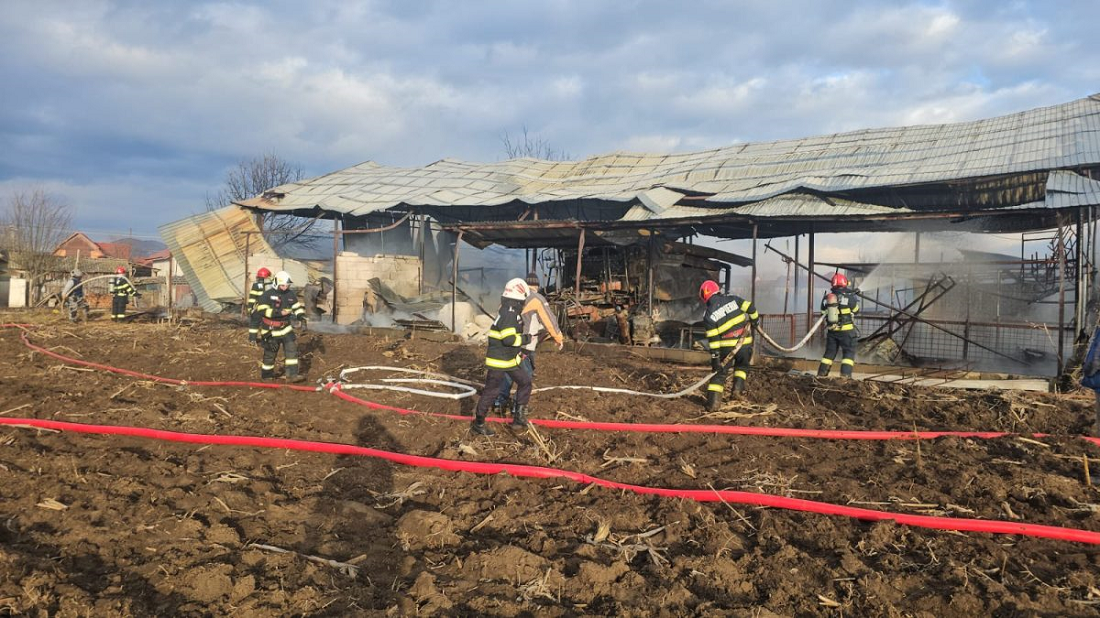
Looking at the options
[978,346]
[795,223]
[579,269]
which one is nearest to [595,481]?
[579,269]

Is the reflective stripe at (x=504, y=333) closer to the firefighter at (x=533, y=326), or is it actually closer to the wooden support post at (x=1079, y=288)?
the firefighter at (x=533, y=326)

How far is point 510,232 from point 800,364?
7.70m

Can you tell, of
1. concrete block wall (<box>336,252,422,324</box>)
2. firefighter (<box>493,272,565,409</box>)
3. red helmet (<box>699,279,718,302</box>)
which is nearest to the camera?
firefighter (<box>493,272,565,409</box>)

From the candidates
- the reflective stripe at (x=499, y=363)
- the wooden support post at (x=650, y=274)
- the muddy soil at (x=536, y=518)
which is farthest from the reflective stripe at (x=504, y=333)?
the wooden support post at (x=650, y=274)

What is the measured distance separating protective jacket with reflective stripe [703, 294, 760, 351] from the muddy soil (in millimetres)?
822

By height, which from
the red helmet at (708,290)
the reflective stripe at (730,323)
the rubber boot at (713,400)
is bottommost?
the rubber boot at (713,400)

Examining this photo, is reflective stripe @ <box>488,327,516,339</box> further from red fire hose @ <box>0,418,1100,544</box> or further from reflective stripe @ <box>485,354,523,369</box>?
red fire hose @ <box>0,418,1100,544</box>

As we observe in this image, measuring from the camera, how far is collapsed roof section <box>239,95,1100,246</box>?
40.6 feet

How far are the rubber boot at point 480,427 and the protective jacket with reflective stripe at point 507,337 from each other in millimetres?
559

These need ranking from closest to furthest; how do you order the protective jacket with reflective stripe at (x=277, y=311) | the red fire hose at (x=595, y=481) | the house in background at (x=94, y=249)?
the red fire hose at (x=595, y=481) < the protective jacket with reflective stripe at (x=277, y=311) < the house in background at (x=94, y=249)

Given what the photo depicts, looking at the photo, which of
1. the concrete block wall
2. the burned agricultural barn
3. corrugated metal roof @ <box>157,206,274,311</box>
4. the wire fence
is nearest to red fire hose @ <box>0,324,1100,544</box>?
the burned agricultural barn

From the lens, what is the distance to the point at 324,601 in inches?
125

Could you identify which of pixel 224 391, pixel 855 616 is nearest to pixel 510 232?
pixel 224 391

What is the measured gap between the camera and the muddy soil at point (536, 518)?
3197 mm
